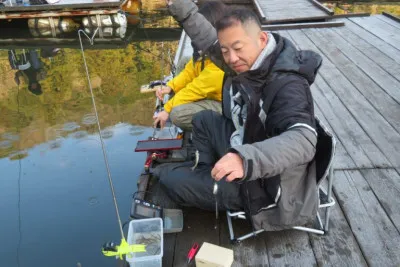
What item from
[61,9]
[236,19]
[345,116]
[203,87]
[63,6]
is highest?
[236,19]

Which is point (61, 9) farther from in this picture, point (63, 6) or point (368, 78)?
point (368, 78)

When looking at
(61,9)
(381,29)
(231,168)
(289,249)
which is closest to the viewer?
(231,168)

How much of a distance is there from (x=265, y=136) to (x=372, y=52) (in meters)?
5.37

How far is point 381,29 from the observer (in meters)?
8.22

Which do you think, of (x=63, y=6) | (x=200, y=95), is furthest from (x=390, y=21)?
(x=63, y=6)

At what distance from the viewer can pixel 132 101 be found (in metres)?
9.00

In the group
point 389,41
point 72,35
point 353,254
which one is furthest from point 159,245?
point 72,35

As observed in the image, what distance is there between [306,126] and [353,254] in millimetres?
1169

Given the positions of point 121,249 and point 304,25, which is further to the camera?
point 304,25

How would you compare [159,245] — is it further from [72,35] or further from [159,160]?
[72,35]

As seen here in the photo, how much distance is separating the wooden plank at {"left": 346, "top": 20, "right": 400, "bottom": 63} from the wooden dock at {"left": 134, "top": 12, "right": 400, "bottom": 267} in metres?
0.26

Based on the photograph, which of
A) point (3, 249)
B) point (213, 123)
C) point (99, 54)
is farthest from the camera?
point (99, 54)

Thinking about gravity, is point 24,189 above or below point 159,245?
below

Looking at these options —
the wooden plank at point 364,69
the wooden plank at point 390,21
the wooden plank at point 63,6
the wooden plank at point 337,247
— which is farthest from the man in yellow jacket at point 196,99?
the wooden plank at point 63,6
